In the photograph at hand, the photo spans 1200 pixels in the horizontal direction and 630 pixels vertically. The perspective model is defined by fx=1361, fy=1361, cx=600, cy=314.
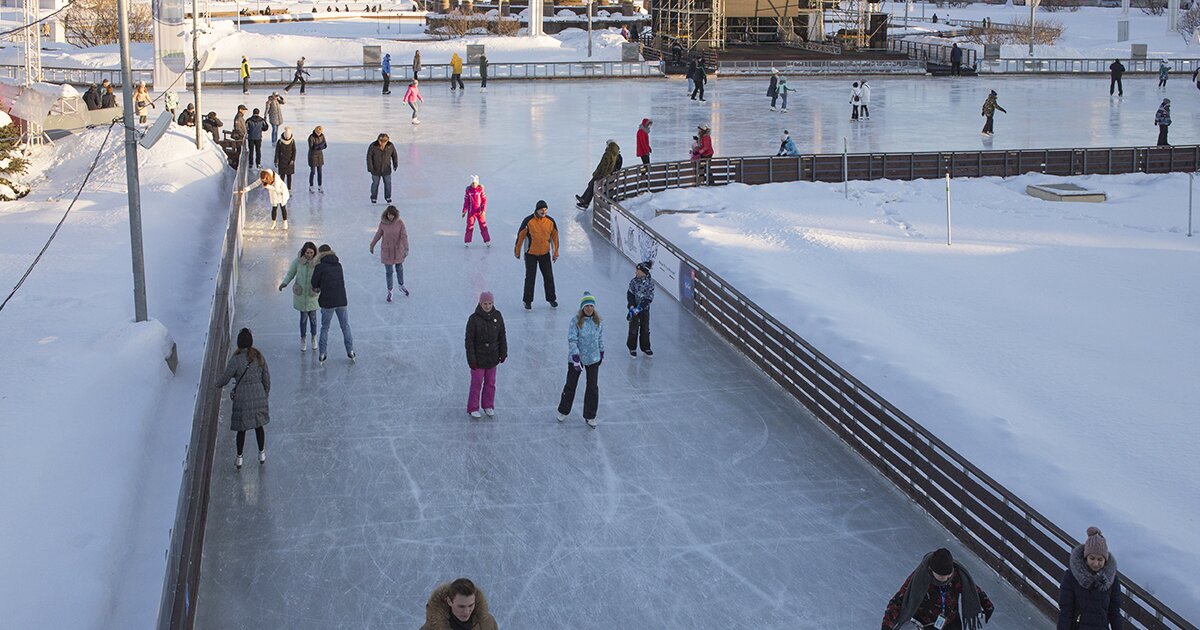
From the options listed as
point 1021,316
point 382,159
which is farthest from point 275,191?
point 1021,316

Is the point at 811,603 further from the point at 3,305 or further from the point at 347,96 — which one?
the point at 347,96

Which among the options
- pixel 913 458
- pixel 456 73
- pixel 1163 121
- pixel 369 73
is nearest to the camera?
pixel 913 458

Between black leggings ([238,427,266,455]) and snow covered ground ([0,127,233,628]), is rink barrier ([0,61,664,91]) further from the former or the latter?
black leggings ([238,427,266,455])

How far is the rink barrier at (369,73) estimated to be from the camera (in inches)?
1718

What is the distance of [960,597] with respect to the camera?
22.6 feet

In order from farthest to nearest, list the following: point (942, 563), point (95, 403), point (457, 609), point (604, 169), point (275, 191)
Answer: point (604, 169) < point (275, 191) < point (95, 403) < point (942, 563) < point (457, 609)

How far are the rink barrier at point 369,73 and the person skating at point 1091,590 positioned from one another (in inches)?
1510

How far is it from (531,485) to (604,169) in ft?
37.8

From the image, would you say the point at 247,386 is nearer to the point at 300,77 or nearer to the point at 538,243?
the point at 538,243

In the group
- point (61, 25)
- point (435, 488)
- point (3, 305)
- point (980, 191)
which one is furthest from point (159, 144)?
point (61, 25)

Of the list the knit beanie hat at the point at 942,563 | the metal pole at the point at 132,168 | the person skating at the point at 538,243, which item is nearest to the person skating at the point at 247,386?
the metal pole at the point at 132,168

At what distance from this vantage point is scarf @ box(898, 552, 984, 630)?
22.6 ft

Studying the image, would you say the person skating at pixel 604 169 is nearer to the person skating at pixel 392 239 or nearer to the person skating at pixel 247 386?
the person skating at pixel 392 239

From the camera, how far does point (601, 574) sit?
28.6 feet
